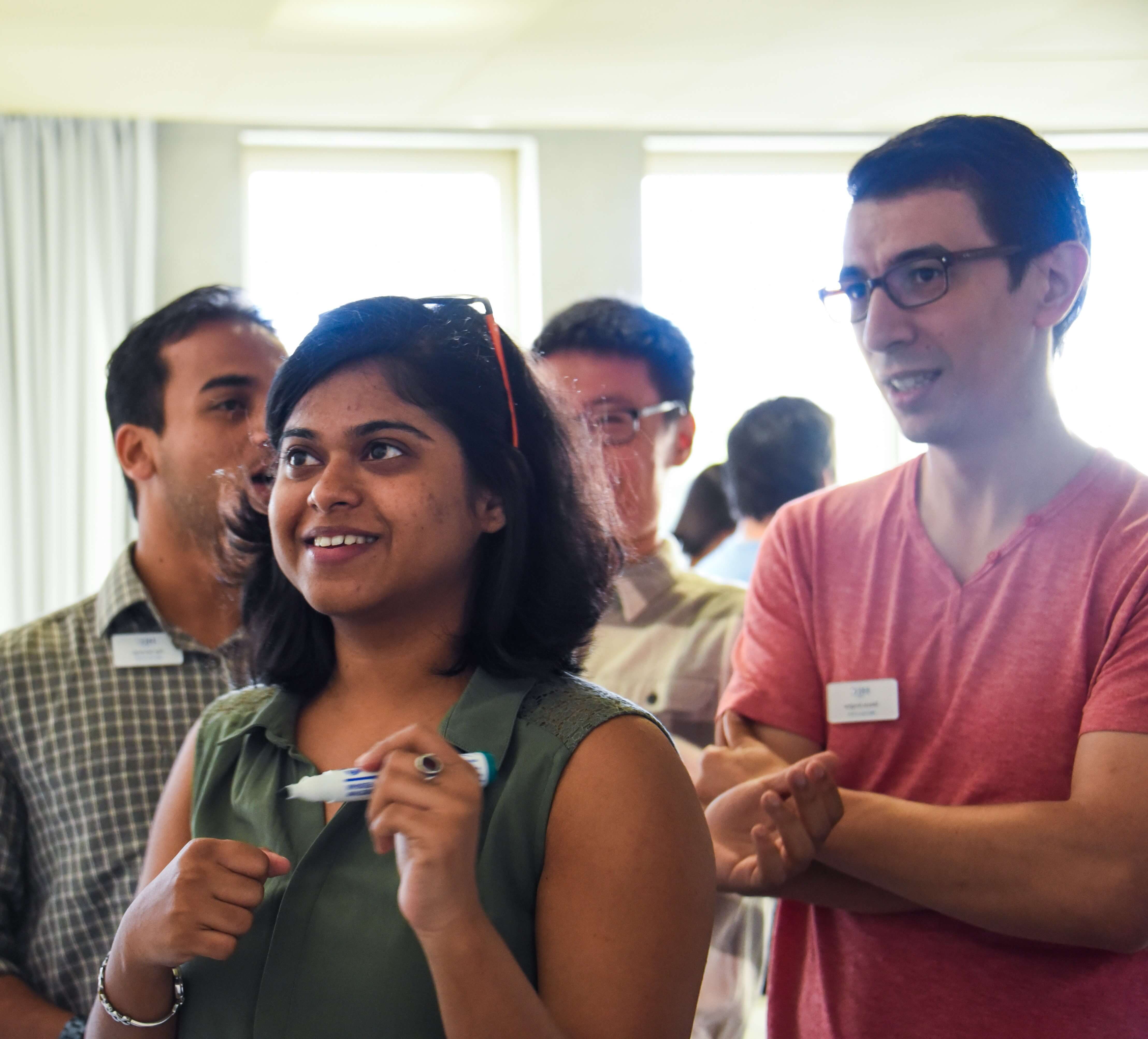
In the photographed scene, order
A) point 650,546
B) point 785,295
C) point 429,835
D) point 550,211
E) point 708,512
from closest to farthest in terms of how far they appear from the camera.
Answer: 1. point 429,835
2. point 650,546
3. point 708,512
4. point 550,211
5. point 785,295

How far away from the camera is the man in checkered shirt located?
174 centimetres

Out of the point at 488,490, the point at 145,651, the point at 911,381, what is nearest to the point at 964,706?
the point at 911,381

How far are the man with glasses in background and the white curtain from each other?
151 inches

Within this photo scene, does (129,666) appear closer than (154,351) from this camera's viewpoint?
Yes

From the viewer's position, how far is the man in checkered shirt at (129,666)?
1.74 metres

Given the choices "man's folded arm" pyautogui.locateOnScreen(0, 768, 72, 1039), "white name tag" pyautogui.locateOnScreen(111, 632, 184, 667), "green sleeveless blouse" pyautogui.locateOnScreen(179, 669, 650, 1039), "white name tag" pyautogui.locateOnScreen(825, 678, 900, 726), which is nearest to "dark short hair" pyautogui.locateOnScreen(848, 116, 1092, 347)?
"white name tag" pyautogui.locateOnScreen(825, 678, 900, 726)

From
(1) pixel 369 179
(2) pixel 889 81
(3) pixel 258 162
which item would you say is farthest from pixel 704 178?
(3) pixel 258 162

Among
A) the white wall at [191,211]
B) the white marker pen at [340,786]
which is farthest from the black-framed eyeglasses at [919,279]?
the white wall at [191,211]

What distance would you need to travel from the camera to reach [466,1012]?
3.50 ft

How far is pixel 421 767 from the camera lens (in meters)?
1.08

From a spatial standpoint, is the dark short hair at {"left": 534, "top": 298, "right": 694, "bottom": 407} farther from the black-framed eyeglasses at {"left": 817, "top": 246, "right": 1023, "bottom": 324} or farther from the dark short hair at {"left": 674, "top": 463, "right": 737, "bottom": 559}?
the dark short hair at {"left": 674, "top": 463, "right": 737, "bottom": 559}

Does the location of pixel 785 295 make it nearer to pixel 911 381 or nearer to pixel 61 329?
pixel 61 329

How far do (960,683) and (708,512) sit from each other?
10.0 ft

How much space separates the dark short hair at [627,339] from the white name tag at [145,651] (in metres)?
0.84
